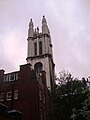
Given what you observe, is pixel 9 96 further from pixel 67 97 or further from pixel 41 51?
pixel 41 51

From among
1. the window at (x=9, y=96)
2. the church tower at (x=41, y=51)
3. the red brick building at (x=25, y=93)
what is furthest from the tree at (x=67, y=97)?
the church tower at (x=41, y=51)

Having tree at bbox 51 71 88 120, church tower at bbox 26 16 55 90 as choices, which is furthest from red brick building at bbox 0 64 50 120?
church tower at bbox 26 16 55 90

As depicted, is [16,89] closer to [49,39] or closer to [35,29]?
[49,39]

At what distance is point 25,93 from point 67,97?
8044 millimetres

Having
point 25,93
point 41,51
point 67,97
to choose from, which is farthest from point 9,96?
point 41,51

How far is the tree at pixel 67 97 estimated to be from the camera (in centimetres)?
4112

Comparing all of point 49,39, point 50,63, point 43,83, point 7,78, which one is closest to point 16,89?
point 7,78

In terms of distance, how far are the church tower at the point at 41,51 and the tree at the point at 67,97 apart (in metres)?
29.1

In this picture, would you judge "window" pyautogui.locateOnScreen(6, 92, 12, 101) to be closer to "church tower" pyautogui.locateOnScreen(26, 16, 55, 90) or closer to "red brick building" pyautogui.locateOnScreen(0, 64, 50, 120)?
"red brick building" pyautogui.locateOnScreen(0, 64, 50, 120)

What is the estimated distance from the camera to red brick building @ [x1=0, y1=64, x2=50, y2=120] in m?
42.7

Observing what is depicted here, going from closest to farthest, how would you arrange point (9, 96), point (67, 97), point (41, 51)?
point (67, 97), point (9, 96), point (41, 51)

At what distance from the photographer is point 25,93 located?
1746 inches

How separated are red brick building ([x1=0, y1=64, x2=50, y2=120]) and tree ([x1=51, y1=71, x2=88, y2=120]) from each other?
3.23 m

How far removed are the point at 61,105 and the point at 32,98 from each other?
18.7ft
